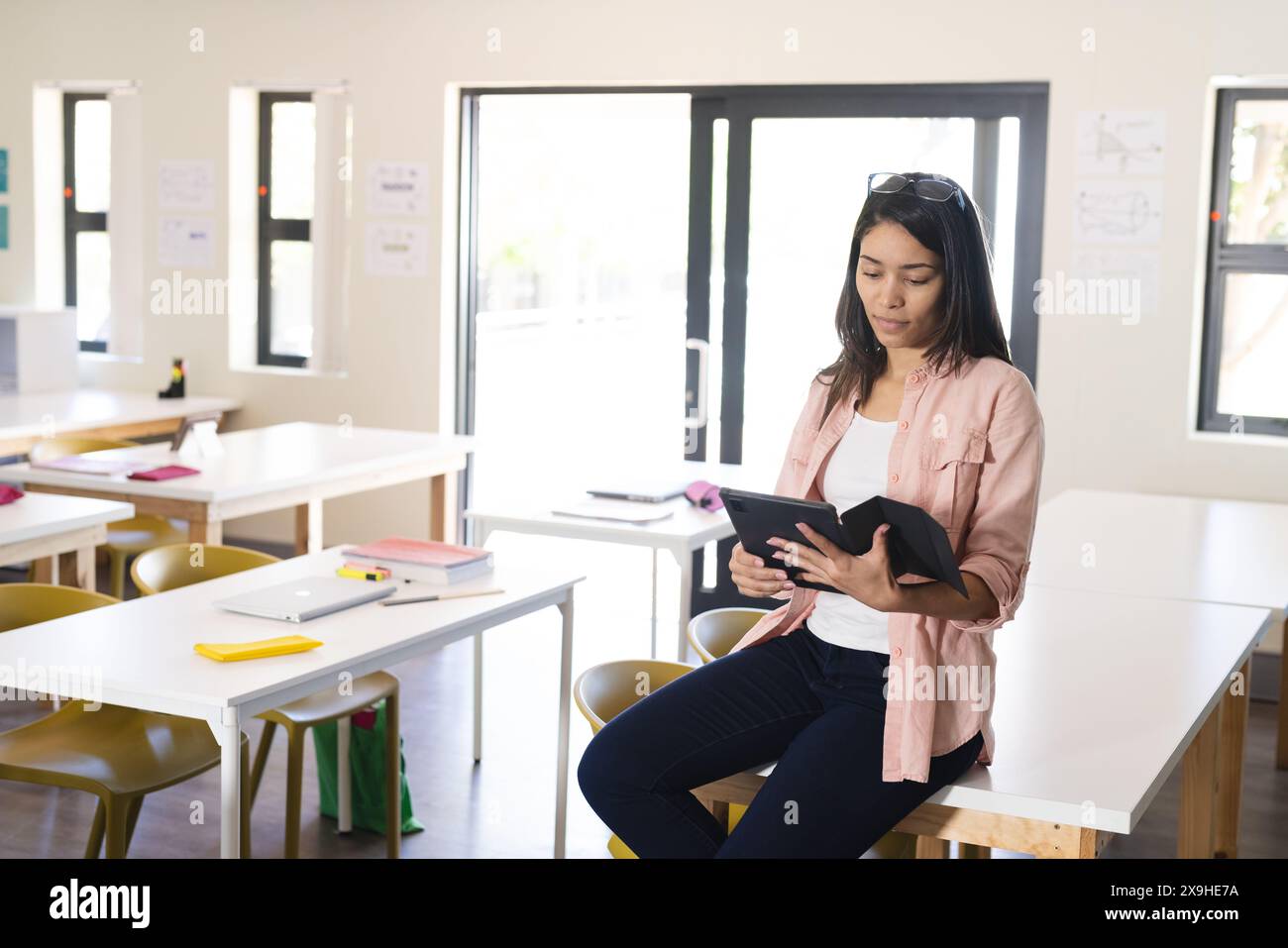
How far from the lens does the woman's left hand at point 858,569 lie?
2000 millimetres

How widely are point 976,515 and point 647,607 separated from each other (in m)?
4.08

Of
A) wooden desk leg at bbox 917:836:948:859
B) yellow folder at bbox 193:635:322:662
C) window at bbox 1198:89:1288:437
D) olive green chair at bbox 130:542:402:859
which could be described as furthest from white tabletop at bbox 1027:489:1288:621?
yellow folder at bbox 193:635:322:662

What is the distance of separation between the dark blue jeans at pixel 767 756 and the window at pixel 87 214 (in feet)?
18.4

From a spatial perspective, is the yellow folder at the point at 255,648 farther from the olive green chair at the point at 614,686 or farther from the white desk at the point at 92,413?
the white desk at the point at 92,413

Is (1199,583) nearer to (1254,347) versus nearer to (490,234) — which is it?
(1254,347)

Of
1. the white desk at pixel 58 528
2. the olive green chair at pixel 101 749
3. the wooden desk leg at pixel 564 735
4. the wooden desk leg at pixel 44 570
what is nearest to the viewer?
the olive green chair at pixel 101 749

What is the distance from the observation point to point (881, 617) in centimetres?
216

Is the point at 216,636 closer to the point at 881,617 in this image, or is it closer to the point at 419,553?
the point at 419,553

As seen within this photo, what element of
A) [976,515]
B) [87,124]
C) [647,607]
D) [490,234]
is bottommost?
[647,607]

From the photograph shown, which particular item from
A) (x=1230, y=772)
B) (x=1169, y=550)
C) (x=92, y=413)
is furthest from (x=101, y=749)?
(x=92, y=413)

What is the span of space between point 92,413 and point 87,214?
5.20ft

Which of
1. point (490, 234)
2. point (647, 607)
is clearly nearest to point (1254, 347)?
point (647, 607)

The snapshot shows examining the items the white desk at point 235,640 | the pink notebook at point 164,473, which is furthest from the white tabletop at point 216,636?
the pink notebook at point 164,473
